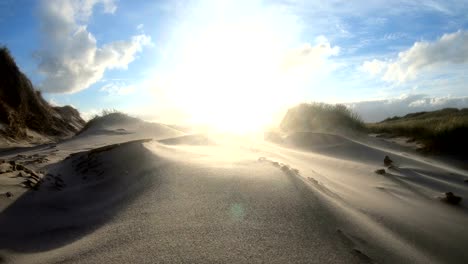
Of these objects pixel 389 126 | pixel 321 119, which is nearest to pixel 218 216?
pixel 321 119

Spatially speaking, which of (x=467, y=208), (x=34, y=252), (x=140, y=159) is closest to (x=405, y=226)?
(x=467, y=208)

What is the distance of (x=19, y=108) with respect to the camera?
10008 millimetres

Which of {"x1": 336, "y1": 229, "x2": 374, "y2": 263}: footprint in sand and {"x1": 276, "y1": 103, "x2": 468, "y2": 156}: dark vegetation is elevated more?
{"x1": 276, "y1": 103, "x2": 468, "y2": 156}: dark vegetation

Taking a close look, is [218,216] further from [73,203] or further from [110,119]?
[110,119]

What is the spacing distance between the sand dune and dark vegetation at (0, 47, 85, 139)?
6864mm

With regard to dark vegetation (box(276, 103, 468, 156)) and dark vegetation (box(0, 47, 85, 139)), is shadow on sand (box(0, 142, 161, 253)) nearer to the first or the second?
dark vegetation (box(276, 103, 468, 156))

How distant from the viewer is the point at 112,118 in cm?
987

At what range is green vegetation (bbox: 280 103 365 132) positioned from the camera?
8.41 metres

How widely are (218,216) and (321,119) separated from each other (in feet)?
24.1

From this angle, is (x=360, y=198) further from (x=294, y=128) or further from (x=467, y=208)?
(x=294, y=128)

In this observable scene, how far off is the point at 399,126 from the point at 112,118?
27.6 feet

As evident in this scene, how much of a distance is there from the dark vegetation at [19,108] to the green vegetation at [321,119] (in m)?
7.91

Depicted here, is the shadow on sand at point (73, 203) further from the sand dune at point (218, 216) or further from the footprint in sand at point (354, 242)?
the footprint in sand at point (354, 242)

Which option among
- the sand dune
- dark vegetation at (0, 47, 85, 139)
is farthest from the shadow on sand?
dark vegetation at (0, 47, 85, 139)
